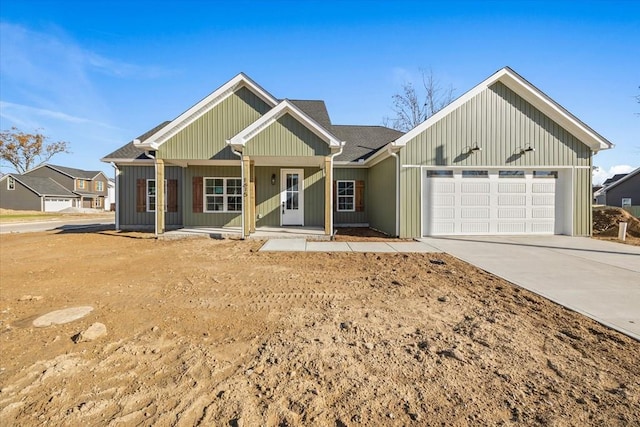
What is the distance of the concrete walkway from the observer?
877 centimetres

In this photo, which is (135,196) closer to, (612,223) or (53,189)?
(612,223)

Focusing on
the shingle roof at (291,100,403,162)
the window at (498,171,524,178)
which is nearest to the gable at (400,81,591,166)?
the window at (498,171,524,178)

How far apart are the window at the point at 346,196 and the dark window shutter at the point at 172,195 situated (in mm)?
7091

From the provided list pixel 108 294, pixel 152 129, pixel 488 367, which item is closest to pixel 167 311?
pixel 108 294

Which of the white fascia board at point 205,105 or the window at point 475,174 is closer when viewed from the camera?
the white fascia board at point 205,105

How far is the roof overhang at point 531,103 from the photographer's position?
10609mm

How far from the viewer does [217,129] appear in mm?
11703

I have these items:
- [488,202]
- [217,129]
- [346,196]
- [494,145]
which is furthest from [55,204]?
[494,145]

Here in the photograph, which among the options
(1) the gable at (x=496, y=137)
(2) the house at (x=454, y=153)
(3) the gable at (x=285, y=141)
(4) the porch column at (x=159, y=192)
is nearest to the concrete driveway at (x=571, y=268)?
(2) the house at (x=454, y=153)

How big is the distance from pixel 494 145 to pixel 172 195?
12746 mm

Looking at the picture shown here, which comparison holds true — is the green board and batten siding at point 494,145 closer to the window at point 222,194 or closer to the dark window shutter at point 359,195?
the dark window shutter at point 359,195

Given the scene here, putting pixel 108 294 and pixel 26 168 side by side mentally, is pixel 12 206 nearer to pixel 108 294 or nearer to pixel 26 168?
pixel 26 168

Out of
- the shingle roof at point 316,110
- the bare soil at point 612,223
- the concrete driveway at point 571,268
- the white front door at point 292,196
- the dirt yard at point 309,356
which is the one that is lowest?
the dirt yard at point 309,356

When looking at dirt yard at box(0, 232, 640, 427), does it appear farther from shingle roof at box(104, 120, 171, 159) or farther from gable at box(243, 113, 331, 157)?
shingle roof at box(104, 120, 171, 159)
